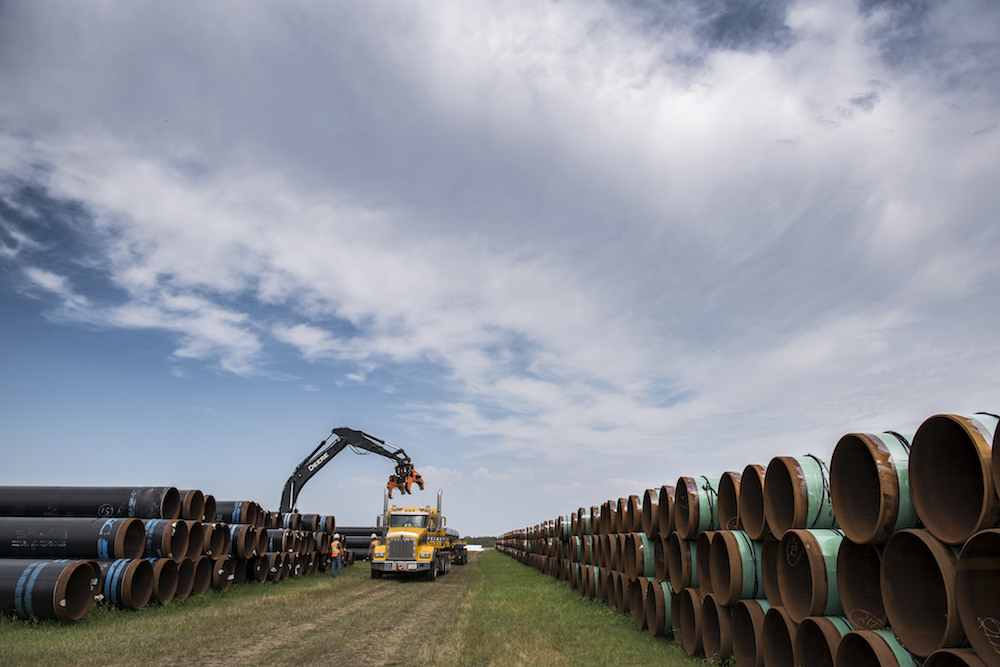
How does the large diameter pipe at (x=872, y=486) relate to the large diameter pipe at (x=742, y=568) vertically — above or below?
above

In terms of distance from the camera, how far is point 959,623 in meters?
4.30

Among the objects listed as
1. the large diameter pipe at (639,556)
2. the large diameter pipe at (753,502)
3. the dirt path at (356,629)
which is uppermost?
the large diameter pipe at (753,502)

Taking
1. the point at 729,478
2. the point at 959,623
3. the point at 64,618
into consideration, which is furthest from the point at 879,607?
the point at 64,618

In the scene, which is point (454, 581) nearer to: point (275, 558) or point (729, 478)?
point (275, 558)

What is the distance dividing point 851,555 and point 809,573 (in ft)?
3.61

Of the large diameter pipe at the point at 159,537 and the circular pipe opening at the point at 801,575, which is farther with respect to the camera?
the large diameter pipe at the point at 159,537

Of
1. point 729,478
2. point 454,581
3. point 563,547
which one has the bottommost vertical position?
point 454,581

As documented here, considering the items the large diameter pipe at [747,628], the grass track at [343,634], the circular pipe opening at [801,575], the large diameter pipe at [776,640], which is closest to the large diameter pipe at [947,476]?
the circular pipe opening at [801,575]

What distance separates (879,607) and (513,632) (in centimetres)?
771

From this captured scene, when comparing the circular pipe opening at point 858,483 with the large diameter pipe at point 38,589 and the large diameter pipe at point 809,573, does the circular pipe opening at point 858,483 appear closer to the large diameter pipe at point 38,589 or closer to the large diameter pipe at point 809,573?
the large diameter pipe at point 809,573

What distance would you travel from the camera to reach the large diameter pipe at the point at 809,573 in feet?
19.8

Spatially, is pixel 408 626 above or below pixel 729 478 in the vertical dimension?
below

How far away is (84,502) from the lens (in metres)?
15.0

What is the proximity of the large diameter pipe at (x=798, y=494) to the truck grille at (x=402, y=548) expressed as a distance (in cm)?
1860
